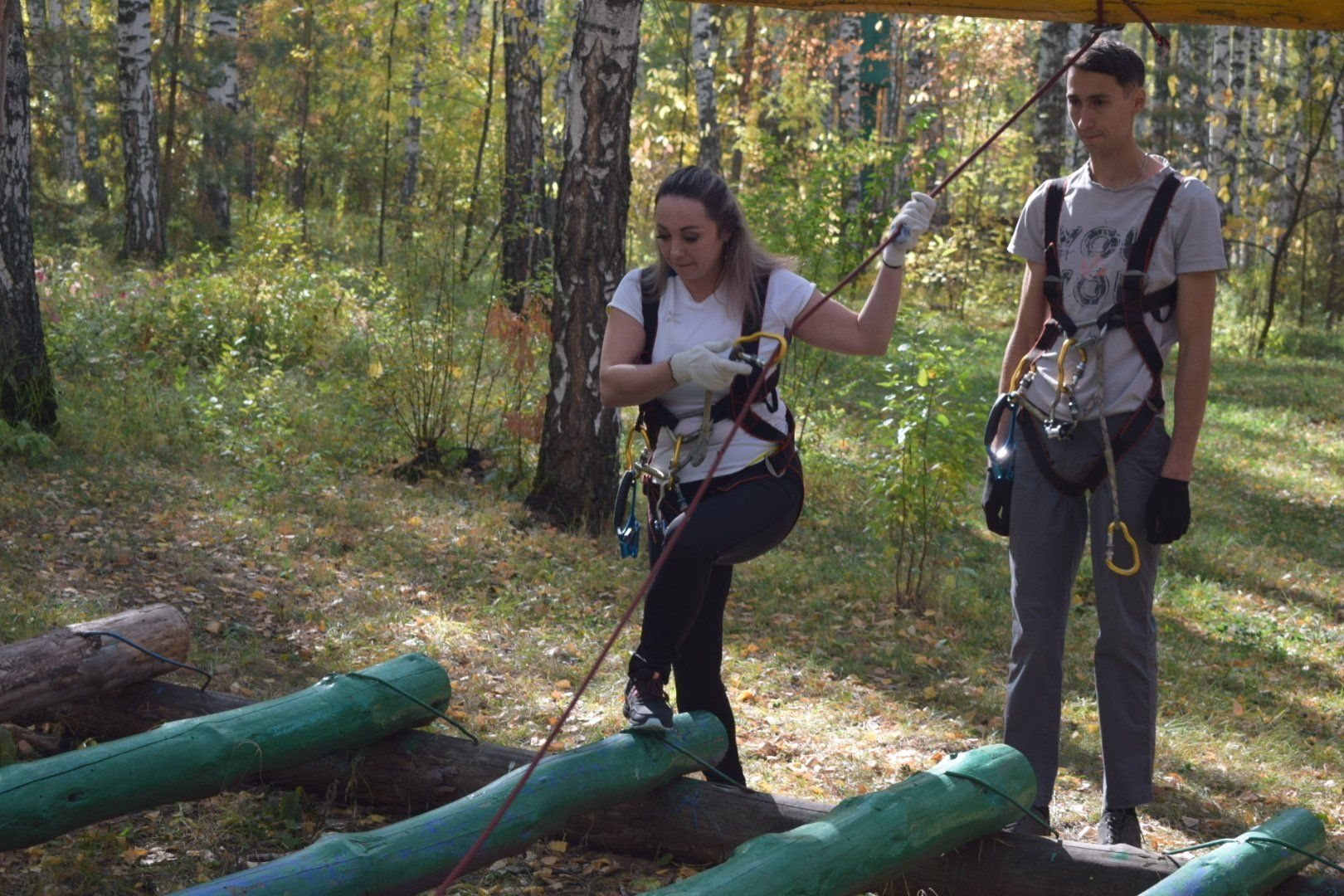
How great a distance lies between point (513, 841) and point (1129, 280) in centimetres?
240

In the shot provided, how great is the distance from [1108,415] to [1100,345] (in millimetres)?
214

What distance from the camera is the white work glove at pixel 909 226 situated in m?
3.52

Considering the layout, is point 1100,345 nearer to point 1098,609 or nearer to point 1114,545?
point 1114,545

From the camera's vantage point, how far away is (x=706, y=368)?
3459mm

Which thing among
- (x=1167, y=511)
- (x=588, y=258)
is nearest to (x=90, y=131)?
(x=588, y=258)

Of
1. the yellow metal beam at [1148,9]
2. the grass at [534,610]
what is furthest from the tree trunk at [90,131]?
the yellow metal beam at [1148,9]

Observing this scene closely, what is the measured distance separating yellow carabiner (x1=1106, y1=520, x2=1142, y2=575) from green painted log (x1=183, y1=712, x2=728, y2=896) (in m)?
1.30

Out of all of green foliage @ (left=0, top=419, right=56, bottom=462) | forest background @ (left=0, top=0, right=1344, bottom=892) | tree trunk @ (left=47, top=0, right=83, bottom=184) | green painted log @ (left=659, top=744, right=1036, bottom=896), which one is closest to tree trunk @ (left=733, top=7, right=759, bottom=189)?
forest background @ (left=0, top=0, right=1344, bottom=892)

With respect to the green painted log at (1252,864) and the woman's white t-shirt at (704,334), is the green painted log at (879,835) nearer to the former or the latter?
the green painted log at (1252,864)

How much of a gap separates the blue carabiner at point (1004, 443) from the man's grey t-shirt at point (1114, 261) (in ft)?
0.40

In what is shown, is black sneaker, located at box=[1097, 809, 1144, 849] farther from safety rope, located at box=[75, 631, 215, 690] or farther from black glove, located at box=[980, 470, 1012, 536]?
safety rope, located at box=[75, 631, 215, 690]

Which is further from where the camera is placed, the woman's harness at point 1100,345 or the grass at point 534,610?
the grass at point 534,610

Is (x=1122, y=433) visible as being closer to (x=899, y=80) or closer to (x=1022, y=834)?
(x=1022, y=834)

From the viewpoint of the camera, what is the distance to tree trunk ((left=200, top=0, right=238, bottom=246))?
1659 cm
